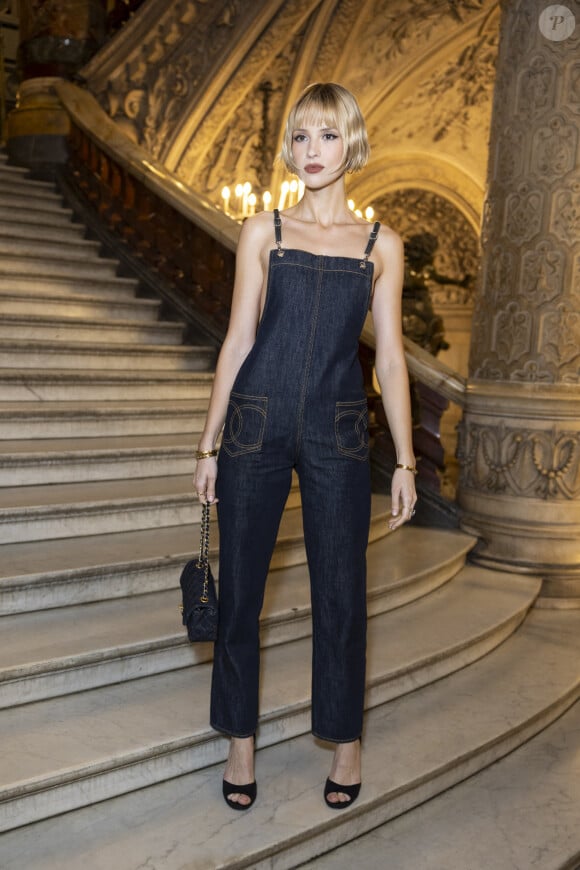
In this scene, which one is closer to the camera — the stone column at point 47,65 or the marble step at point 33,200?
the marble step at point 33,200

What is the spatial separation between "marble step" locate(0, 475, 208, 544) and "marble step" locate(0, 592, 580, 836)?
0.90m

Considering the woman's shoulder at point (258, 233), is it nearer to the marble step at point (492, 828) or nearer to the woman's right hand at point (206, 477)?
the woman's right hand at point (206, 477)

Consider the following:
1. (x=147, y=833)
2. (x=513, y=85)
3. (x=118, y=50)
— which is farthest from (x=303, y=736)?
(x=118, y=50)

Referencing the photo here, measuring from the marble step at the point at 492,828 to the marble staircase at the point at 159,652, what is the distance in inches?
2.1

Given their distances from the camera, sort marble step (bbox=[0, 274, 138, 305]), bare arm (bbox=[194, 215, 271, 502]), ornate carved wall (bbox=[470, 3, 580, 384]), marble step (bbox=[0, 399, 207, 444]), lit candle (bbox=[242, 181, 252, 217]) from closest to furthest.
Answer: bare arm (bbox=[194, 215, 271, 502]) < marble step (bbox=[0, 399, 207, 444]) < ornate carved wall (bbox=[470, 3, 580, 384]) < marble step (bbox=[0, 274, 138, 305]) < lit candle (bbox=[242, 181, 252, 217])

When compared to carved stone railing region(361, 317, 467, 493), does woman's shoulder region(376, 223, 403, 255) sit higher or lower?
higher

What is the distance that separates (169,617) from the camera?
10.6 feet

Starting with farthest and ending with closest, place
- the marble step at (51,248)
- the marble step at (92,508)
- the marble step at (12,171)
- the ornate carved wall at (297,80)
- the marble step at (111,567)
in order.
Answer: the ornate carved wall at (297,80), the marble step at (12,171), the marble step at (51,248), the marble step at (92,508), the marble step at (111,567)

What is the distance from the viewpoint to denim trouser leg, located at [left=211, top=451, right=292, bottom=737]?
89.7 inches

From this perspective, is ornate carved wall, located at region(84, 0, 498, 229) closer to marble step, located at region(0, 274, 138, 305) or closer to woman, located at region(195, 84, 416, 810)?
marble step, located at region(0, 274, 138, 305)

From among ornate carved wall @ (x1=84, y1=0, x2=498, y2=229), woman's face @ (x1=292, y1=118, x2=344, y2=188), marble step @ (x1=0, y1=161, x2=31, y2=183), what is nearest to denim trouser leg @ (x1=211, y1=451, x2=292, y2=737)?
woman's face @ (x1=292, y1=118, x2=344, y2=188)

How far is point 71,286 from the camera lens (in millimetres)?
5961

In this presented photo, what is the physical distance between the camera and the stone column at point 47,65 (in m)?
7.71

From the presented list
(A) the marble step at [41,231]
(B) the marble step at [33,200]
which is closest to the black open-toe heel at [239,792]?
(A) the marble step at [41,231]
